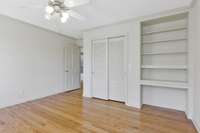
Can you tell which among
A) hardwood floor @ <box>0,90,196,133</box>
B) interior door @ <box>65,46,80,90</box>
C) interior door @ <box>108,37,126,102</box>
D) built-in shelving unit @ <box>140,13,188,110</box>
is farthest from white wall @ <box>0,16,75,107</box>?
built-in shelving unit @ <box>140,13,188,110</box>

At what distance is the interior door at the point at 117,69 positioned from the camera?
3711 mm

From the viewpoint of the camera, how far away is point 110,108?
134 inches

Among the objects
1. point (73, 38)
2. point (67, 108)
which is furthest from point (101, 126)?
point (73, 38)

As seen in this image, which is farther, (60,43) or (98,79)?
(60,43)

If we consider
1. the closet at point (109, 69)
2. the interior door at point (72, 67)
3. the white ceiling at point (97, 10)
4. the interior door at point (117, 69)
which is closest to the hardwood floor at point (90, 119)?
the interior door at point (117, 69)

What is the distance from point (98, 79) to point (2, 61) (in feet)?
8.71

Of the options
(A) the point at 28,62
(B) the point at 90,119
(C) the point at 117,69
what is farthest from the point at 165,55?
(A) the point at 28,62

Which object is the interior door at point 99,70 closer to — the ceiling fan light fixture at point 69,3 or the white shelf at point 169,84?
the white shelf at point 169,84

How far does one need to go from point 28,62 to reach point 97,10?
2604 mm

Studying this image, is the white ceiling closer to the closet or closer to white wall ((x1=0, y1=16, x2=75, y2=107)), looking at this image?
white wall ((x1=0, y1=16, x2=75, y2=107))

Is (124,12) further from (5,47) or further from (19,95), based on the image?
(19,95)

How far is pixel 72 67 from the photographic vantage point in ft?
18.0

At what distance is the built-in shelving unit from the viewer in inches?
120

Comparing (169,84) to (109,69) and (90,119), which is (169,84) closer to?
(109,69)
